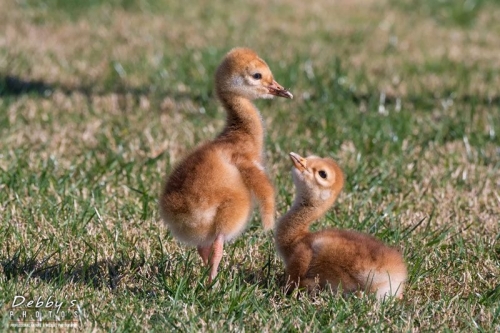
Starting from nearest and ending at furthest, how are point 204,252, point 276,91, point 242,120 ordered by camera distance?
1. point 204,252
2. point 242,120
3. point 276,91

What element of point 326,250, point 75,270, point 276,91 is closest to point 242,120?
point 276,91

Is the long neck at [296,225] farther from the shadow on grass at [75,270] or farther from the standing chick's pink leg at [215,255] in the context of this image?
the shadow on grass at [75,270]

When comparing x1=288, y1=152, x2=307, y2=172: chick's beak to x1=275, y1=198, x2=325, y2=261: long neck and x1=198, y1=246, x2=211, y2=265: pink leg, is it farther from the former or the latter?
x1=198, y1=246, x2=211, y2=265: pink leg

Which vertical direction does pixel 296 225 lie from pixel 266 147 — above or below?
above

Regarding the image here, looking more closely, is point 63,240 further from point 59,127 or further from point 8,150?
point 59,127

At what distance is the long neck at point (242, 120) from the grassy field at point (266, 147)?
61cm

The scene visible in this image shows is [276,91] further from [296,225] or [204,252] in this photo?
[204,252]

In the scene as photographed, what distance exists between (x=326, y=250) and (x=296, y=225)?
0.82 ft

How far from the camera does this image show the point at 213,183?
4031mm

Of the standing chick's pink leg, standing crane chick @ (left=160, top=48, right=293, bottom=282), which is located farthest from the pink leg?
the standing chick's pink leg

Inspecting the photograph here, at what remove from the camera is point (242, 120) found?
447 cm

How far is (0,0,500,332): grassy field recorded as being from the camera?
13.3ft

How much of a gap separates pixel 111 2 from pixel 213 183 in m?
6.99

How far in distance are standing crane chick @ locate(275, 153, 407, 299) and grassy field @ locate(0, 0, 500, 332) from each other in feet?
0.30
